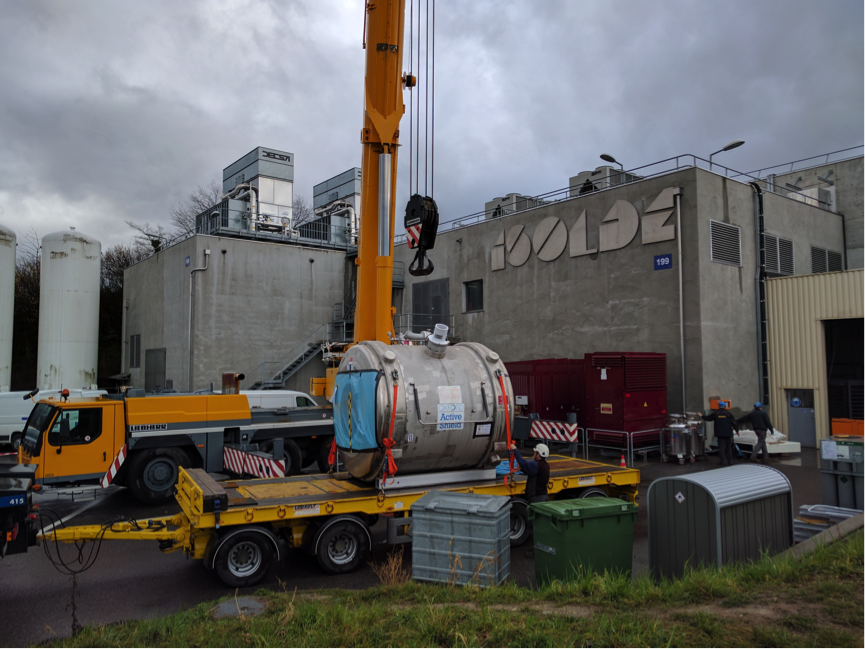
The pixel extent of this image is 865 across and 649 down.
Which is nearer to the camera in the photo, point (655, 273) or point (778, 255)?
point (655, 273)

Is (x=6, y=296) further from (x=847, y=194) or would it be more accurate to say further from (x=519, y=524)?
(x=847, y=194)

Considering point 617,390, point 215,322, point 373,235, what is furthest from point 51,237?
point 617,390

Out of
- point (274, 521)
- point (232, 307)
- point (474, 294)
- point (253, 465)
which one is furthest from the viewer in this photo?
point (232, 307)

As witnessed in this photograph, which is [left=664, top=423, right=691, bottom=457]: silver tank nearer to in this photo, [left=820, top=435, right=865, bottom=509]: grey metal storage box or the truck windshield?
[left=820, top=435, right=865, bottom=509]: grey metal storage box

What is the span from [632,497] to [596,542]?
3.74 m

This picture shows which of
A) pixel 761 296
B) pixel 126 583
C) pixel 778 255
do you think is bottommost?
pixel 126 583

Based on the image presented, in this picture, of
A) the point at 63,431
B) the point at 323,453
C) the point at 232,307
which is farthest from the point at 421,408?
the point at 232,307

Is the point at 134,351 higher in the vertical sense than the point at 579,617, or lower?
higher

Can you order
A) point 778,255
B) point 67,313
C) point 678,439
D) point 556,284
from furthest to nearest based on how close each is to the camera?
point 67,313
point 556,284
point 778,255
point 678,439

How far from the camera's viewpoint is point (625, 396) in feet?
57.5

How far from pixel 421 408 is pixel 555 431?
9309 mm

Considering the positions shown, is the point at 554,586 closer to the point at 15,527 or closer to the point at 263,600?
the point at 263,600

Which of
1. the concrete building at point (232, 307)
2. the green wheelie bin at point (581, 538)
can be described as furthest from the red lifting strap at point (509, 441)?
the concrete building at point (232, 307)

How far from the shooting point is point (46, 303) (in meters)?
30.3
